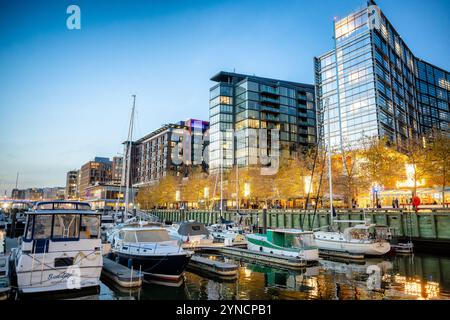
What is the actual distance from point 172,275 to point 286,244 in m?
10.4

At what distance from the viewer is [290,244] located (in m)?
23.9

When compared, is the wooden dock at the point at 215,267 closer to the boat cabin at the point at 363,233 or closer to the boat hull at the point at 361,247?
the boat hull at the point at 361,247

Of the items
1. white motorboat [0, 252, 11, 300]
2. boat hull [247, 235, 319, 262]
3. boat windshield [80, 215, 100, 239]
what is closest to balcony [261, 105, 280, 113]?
boat hull [247, 235, 319, 262]

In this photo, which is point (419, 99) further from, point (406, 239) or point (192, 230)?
point (192, 230)

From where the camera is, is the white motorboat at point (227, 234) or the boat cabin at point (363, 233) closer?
the boat cabin at point (363, 233)

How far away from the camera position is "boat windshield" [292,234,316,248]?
912 inches

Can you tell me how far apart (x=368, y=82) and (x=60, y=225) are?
7256cm

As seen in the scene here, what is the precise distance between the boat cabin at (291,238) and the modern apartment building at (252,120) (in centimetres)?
6477

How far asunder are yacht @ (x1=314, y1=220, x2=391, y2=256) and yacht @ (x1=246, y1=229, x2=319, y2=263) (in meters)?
4.89

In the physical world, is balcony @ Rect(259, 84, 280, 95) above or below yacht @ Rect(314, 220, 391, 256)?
above

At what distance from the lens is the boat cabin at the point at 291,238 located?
23.3 meters

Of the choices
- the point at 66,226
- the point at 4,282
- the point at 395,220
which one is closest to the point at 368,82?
the point at 395,220

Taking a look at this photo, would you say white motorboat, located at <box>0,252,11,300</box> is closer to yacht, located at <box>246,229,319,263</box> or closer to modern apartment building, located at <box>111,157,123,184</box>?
yacht, located at <box>246,229,319,263</box>

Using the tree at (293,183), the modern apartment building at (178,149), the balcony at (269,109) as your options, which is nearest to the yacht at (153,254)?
the tree at (293,183)
